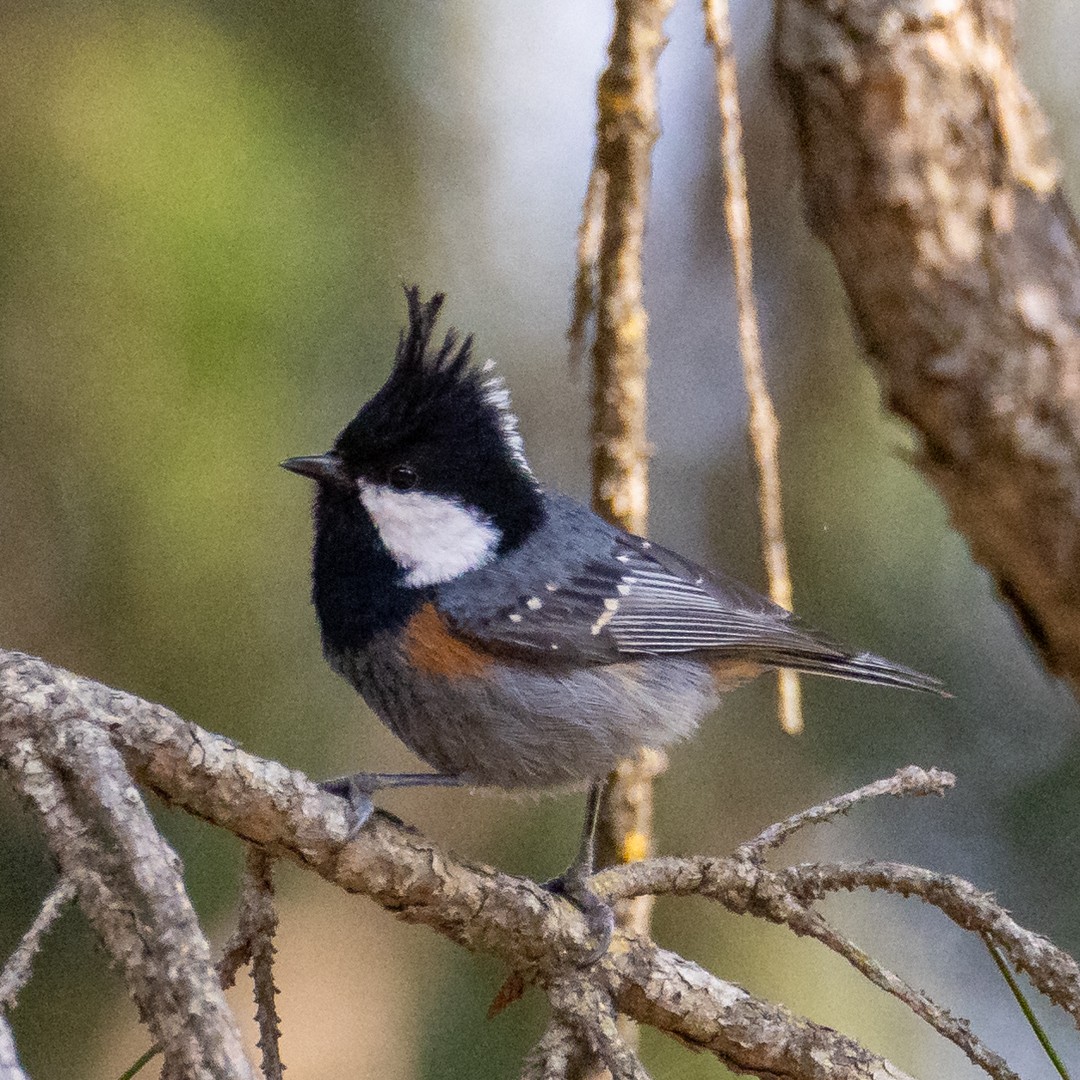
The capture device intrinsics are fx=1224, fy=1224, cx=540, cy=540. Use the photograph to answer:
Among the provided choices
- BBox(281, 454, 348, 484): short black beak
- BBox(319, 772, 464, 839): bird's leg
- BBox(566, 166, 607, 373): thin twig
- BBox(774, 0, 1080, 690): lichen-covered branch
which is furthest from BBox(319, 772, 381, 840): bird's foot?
BBox(774, 0, 1080, 690): lichen-covered branch

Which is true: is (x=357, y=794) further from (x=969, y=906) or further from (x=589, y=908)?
(x=969, y=906)

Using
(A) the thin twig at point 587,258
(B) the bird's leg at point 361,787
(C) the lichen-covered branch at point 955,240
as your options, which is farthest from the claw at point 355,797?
(C) the lichen-covered branch at point 955,240

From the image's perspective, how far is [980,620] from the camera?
9.37 ft

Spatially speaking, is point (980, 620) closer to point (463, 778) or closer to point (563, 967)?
point (463, 778)

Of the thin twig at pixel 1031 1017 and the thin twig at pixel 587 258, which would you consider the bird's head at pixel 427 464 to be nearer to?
the thin twig at pixel 587 258

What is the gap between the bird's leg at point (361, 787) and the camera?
4.40 ft

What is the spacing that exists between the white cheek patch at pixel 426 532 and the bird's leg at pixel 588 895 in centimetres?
46

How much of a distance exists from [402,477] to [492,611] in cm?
27

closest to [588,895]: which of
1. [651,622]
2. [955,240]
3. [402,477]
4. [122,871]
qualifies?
[651,622]

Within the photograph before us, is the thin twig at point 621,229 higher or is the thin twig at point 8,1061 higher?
the thin twig at point 621,229

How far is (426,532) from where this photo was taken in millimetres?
1999

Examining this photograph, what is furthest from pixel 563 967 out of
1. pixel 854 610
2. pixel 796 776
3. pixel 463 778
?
pixel 854 610

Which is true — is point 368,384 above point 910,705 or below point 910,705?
above

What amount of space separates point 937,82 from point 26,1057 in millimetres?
2044
